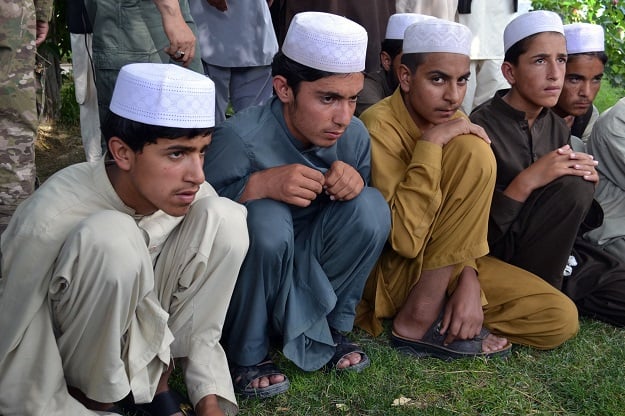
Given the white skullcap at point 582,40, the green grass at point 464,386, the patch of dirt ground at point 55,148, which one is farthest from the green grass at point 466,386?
the patch of dirt ground at point 55,148

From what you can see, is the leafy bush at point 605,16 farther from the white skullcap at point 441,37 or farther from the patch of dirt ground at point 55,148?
the patch of dirt ground at point 55,148

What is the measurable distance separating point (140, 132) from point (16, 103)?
993mm

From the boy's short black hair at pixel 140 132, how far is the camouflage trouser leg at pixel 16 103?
874mm

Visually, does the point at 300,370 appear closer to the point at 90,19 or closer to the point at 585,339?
the point at 585,339

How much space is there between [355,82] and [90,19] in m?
1.31

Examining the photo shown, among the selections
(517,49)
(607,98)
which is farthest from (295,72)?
(607,98)

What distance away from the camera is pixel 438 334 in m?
3.26

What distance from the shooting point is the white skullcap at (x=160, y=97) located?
2465 millimetres

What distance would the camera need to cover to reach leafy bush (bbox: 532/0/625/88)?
6.28 meters

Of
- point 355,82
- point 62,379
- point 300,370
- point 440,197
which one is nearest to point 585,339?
point 440,197

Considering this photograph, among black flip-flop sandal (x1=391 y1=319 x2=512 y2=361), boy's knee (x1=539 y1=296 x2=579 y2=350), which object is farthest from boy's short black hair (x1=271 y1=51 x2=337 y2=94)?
boy's knee (x1=539 y1=296 x2=579 y2=350)

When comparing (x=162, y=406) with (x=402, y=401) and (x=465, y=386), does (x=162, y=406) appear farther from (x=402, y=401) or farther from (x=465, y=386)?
(x=465, y=386)

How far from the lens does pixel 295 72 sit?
3.16 meters

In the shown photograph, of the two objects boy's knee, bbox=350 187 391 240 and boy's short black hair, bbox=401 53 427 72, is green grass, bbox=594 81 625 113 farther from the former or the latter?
boy's knee, bbox=350 187 391 240
